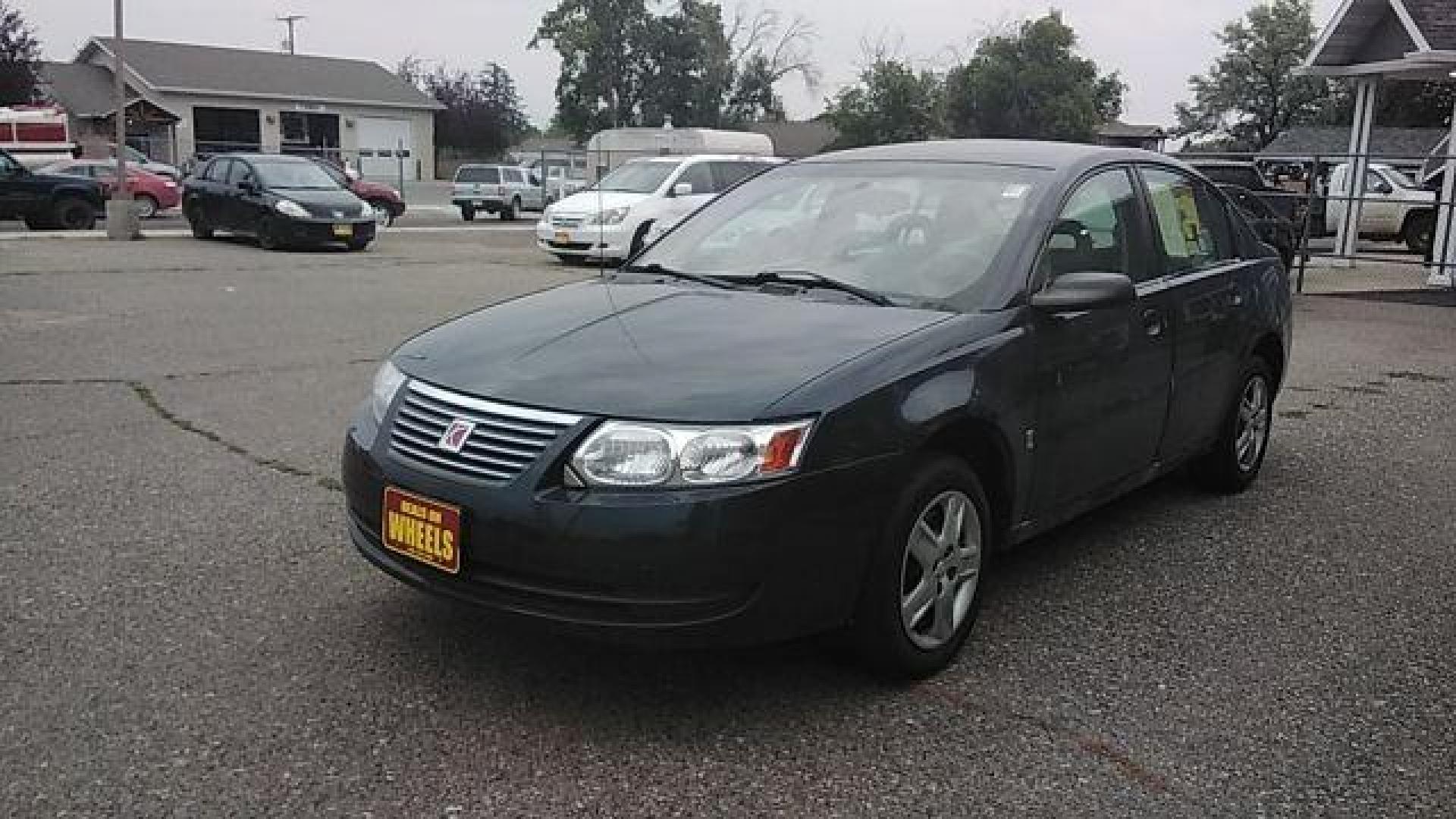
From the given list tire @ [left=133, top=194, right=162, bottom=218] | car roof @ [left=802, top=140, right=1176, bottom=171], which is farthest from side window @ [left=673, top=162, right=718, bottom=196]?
tire @ [left=133, top=194, right=162, bottom=218]

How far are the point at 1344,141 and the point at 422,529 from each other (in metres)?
55.2

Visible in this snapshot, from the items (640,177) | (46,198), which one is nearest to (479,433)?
(640,177)

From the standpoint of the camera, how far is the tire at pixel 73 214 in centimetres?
2288

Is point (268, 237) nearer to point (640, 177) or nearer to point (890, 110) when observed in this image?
point (640, 177)

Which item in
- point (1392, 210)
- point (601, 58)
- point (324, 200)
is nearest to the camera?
point (324, 200)

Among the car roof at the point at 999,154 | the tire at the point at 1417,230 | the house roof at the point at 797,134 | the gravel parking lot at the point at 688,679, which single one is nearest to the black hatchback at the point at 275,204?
the gravel parking lot at the point at 688,679

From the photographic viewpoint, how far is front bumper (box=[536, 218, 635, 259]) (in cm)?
1730

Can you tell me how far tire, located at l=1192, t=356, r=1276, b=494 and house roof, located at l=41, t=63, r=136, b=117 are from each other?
50.9 m

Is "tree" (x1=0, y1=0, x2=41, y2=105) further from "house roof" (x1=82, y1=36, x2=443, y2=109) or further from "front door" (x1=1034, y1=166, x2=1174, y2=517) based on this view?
"front door" (x1=1034, y1=166, x2=1174, y2=517)

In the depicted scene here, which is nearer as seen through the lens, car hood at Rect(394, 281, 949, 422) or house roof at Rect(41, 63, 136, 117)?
car hood at Rect(394, 281, 949, 422)

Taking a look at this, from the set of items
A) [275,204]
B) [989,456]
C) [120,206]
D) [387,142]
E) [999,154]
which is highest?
[387,142]


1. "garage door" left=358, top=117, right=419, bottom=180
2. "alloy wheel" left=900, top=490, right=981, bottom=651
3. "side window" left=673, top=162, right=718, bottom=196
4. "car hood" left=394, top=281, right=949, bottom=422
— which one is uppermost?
"garage door" left=358, top=117, right=419, bottom=180

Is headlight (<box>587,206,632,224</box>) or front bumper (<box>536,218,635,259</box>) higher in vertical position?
headlight (<box>587,206,632,224</box>)

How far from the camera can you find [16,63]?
44688 millimetres
